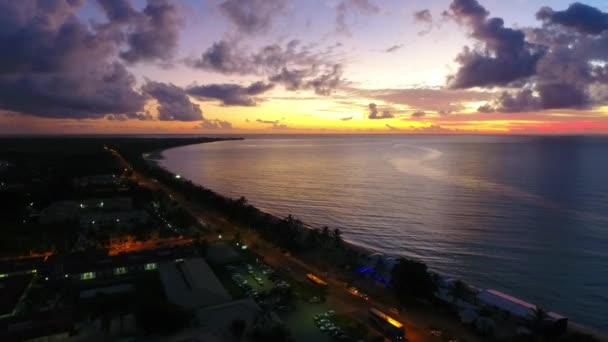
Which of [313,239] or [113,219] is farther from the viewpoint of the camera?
[113,219]

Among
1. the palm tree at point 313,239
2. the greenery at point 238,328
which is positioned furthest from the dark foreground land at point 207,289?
the palm tree at point 313,239

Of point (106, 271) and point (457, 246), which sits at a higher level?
point (106, 271)

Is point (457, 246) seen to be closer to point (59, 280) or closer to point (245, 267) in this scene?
point (245, 267)

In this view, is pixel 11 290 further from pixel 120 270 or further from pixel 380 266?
pixel 380 266

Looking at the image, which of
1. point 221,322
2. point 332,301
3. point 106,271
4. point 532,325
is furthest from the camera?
point 106,271

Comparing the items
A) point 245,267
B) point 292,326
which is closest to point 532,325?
point 292,326

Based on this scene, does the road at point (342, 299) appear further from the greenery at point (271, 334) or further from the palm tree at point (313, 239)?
the greenery at point (271, 334)

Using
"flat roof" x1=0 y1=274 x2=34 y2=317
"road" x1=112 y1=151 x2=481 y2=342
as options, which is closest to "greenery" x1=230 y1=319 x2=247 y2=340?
"road" x1=112 y1=151 x2=481 y2=342

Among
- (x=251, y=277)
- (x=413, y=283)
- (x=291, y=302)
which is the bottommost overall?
(x=251, y=277)

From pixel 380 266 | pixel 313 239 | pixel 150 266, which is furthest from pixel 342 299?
pixel 150 266
